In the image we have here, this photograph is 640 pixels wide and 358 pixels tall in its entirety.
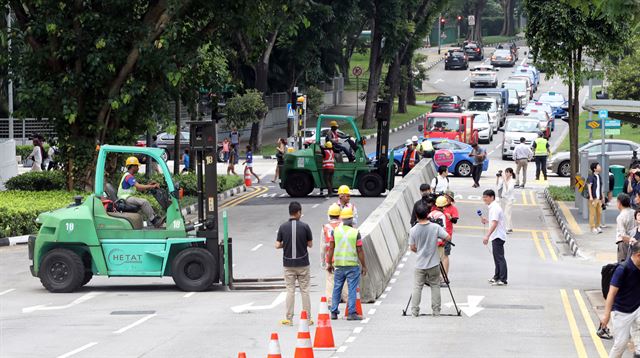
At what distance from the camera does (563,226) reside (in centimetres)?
3262

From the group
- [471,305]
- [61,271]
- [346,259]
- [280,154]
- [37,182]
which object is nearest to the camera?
[346,259]

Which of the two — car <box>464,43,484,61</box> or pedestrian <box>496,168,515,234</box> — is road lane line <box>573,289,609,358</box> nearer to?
pedestrian <box>496,168,515,234</box>

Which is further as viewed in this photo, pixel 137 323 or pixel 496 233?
pixel 496 233

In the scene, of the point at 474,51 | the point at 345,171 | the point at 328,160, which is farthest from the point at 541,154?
the point at 474,51

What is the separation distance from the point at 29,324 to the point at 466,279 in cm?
860

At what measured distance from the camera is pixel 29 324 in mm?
18109

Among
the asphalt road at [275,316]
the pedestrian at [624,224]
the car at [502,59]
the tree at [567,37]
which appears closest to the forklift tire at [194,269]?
the asphalt road at [275,316]

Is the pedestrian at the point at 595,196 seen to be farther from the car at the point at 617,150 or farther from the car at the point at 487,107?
the car at the point at 487,107

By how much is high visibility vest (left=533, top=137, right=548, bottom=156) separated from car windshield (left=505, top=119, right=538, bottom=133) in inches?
462

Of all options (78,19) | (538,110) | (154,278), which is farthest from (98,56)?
(538,110)

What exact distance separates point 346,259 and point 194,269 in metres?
4.28

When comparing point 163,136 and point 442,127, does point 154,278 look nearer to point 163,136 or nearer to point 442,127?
point 442,127

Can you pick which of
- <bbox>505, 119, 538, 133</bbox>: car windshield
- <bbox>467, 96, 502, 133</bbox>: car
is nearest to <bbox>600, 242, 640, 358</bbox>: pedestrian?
<bbox>505, 119, 538, 133</bbox>: car windshield

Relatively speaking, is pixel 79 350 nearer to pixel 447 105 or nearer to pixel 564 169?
pixel 564 169
